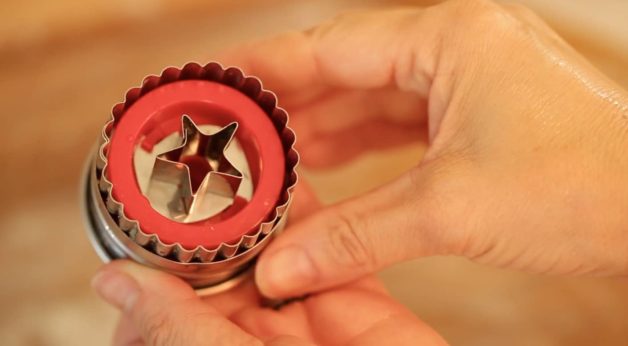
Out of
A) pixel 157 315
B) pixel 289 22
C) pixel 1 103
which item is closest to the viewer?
pixel 157 315

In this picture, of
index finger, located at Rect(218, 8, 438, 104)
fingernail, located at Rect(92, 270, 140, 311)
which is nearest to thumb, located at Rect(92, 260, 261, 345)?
fingernail, located at Rect(92, 270, 140, 311)

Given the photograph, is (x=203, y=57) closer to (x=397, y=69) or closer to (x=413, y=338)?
(x=397, y=69)

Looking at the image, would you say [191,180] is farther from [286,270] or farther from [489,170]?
[489,170]

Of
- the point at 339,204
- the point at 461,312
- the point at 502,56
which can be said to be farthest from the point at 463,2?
the point at 461,312

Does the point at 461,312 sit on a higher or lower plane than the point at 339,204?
lower

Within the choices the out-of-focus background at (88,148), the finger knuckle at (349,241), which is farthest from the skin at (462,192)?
the out-of-focus background at (88,148)

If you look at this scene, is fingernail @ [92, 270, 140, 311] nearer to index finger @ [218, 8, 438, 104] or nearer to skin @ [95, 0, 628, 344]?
skin @ [95, 0, 628, 344]

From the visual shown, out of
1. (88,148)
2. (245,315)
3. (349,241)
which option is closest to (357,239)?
(349,241)
